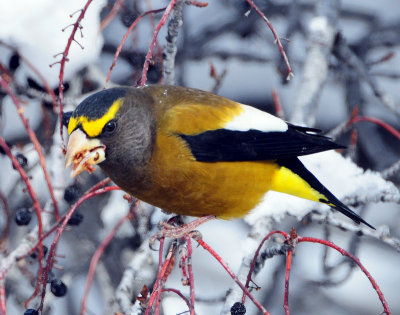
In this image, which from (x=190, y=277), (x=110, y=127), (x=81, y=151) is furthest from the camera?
(x=110, y=127)

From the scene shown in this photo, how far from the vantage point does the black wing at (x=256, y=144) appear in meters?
2.48

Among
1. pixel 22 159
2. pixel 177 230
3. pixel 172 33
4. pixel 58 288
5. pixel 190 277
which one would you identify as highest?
pixel 172 33

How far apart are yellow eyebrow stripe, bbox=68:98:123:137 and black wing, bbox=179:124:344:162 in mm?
339

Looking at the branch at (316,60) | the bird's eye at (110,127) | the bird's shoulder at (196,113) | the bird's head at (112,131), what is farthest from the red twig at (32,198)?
the branch at (316,60)

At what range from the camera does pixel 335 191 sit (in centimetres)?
283

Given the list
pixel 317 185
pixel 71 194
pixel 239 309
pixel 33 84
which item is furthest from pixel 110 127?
pixel 33 84

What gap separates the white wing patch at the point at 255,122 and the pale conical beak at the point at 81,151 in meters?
0.58

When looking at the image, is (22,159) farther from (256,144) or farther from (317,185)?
(317,185)

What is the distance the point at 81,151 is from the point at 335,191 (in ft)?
3.97

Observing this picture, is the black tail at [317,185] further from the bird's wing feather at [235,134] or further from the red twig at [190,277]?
the red twig at [190,277]

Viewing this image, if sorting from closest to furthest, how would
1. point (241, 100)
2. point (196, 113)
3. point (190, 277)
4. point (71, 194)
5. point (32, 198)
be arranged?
1. point (190, 277)
2. point (32, 198)
3. point (196, 113)
4. point (71, 194)
5. point (241, 100)

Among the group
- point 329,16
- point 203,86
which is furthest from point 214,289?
point 329,16

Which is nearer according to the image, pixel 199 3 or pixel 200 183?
pixel 199 3

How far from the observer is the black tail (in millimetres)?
2672
